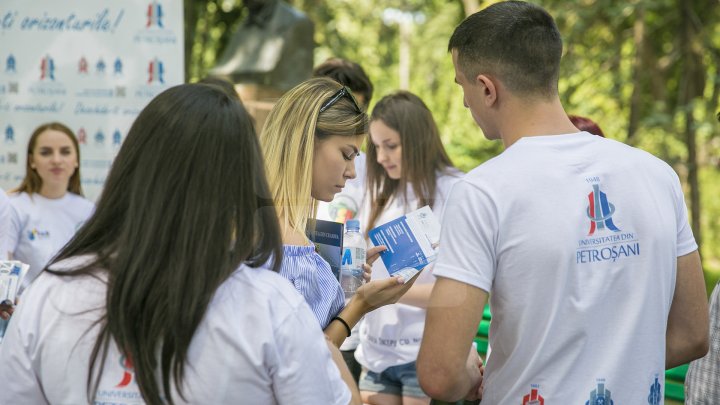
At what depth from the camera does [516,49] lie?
214cm

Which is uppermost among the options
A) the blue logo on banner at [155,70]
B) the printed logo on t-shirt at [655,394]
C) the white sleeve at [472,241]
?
the blue logo on banner at [155,70]

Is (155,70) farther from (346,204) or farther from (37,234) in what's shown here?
(346,204)

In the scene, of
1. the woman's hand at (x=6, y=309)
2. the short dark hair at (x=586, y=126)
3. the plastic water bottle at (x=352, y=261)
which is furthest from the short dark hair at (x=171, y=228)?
the short dark hair at (x=586, y=126)

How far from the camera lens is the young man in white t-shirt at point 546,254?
198 centimetres

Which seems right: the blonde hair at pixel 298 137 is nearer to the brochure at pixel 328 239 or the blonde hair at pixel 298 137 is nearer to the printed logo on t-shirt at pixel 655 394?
the brochure at pixel 328 239

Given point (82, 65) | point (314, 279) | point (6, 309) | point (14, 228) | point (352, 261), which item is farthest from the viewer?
point (82, 65)

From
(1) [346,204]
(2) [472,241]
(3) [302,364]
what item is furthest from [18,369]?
(1) [346,204]

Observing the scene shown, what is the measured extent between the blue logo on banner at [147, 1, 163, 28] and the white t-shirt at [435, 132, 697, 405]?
459cm

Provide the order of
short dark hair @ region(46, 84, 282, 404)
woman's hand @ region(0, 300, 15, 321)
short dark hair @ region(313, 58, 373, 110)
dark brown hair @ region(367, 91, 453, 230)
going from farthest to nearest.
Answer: short dark hair @ region(313, 58, 373, 110), dark brown hair @ region(367, 91, 453, 230), woman's hand @ region(0, 300, 15, 321), short dark hair @ region(46, 84, 282, 404)

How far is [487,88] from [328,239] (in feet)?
2.33

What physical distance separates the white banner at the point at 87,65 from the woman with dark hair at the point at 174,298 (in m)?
4.58

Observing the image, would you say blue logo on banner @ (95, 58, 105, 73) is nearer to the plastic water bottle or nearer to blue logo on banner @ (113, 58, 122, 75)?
blue logo on banner @ (113, 58, 122, 75)

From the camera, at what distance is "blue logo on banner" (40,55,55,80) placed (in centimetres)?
604

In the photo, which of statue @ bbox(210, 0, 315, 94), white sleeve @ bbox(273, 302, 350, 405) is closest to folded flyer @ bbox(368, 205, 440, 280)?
white sleeve @ bbox(273, 302, 350, 405)
